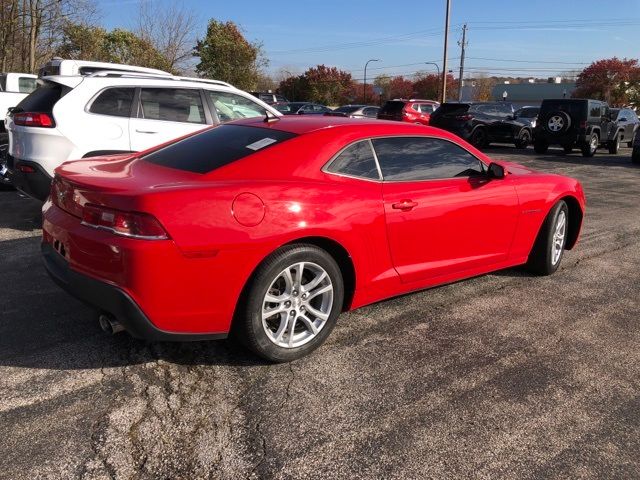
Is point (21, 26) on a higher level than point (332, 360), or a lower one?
higher

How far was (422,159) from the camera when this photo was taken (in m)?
4.00

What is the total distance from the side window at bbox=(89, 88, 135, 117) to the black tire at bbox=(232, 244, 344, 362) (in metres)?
3.99

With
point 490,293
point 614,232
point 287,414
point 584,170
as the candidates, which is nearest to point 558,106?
point 584,170

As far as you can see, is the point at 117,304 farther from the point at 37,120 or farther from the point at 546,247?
the point at 37,120

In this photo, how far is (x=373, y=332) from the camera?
379 cm

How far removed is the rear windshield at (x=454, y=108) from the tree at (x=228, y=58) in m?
24.1

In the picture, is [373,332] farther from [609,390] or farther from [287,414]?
[609,390]

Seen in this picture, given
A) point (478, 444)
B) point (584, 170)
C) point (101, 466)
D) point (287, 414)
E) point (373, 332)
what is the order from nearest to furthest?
point (101, 466) < point (478, 444) < point (287, 414) < point (373, 332) < point (584, 170)

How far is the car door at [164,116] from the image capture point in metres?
6.36

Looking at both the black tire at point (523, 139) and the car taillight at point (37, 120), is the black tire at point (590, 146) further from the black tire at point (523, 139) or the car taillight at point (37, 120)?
the car taillight at point (37, 120)

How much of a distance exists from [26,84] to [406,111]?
12121 millimetres

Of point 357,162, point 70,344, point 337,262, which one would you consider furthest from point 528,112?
point 70,344

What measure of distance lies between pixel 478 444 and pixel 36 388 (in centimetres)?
230

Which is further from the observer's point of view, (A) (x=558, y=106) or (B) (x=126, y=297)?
(A) (x=558, y=106)
